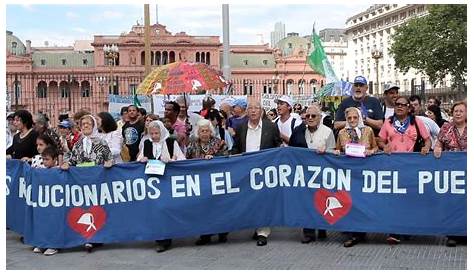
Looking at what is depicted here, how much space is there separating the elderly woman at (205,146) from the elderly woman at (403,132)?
198 centimetres

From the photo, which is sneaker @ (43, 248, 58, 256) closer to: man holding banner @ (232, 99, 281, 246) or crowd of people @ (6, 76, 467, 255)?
crowd of people @ (6, 76, 467, 255)

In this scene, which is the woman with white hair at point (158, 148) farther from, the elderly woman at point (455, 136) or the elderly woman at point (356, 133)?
the elderly woman at point (455, 136)

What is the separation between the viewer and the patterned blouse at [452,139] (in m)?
7.15

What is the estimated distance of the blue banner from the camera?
7191 mm

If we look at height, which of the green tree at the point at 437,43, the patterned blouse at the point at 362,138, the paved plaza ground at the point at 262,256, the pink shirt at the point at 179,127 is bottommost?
the paved plaza ground at the point at 262,256

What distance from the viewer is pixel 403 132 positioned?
24.4ft

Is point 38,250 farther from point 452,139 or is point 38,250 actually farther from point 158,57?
point 158,57

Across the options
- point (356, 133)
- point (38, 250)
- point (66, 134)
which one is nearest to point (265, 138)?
point (356, 133)

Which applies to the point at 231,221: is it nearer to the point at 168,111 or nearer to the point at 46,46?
the point at 168,111

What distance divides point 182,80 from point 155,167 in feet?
13.2

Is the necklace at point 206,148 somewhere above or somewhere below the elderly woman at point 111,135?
below

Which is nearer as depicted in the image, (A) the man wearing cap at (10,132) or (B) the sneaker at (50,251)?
(B) the sneaker at (50,251)

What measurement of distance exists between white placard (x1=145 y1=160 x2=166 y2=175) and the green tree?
172ft

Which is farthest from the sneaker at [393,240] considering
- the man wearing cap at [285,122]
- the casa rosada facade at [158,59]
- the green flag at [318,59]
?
the casa rosada facade at [158,59]
